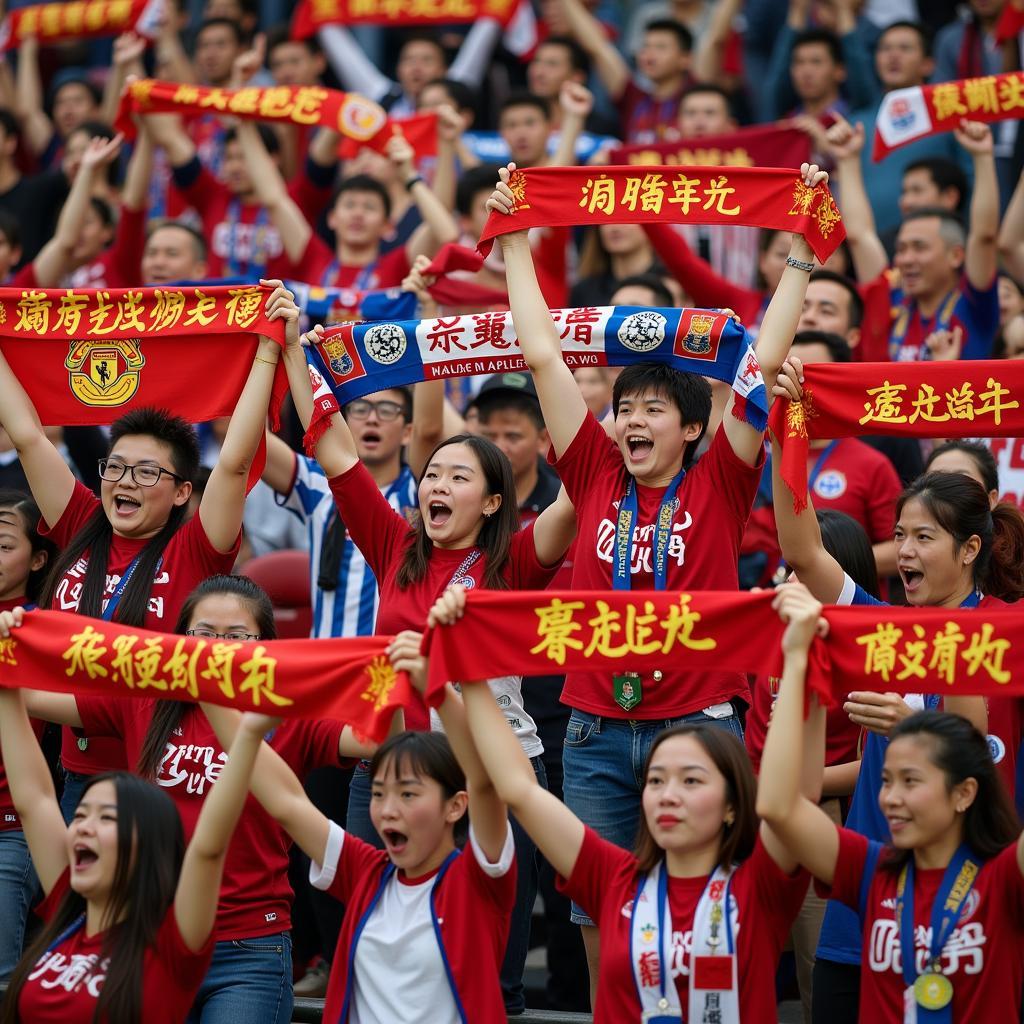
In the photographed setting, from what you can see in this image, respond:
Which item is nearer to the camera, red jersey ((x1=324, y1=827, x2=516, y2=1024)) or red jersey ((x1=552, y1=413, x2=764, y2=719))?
red jersey ((x1=324, y1=827, x2=516, y2=1024))

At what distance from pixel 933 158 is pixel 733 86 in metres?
2.56

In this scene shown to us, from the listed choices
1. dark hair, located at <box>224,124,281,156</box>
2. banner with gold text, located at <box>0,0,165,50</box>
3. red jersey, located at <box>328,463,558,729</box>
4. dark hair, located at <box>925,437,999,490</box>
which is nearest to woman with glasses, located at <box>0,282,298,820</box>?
red jersey, located at <box>328,463,558,729</box>

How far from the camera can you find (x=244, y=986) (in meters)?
4.94

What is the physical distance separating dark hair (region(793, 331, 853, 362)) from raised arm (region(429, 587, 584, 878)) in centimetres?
303

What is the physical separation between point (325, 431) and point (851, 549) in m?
1.81

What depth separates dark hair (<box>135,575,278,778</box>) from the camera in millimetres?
5094

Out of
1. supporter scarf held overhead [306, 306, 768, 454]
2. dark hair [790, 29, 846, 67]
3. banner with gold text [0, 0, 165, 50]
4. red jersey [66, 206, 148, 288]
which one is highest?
banner with gold text [0, 0, 165, 50]

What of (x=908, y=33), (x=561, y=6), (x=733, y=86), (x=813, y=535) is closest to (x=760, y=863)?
(x=813, y=535)

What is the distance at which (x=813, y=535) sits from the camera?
529 centimetres

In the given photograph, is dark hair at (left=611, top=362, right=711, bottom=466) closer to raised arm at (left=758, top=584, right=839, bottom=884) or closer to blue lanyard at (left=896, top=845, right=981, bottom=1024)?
raised arm at (left=758, top=584, right=839, bottom=884)

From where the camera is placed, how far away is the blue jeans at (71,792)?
5648 millimetres

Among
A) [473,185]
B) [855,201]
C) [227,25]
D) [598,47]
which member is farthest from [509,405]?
[227,25]

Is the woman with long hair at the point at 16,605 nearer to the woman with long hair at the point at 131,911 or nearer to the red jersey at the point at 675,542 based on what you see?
the woman with long hair at the point at 131,911

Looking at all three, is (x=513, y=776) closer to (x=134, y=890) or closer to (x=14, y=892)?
(x=134, y=890)
